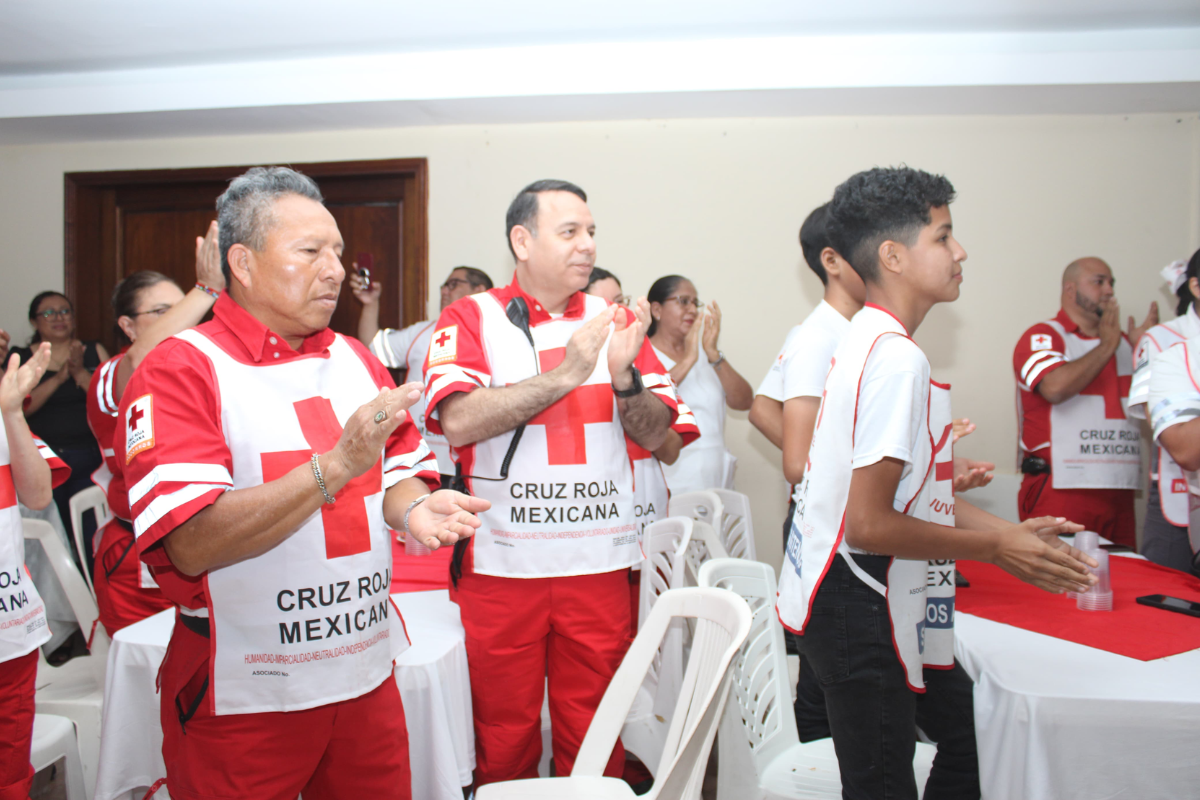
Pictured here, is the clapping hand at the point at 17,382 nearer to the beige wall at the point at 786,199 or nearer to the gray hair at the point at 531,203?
the gray hair at the point at 531,203

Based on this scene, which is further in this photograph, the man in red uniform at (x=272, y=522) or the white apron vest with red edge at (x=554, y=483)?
the white apron vest with red edge at (x=554, y=483)

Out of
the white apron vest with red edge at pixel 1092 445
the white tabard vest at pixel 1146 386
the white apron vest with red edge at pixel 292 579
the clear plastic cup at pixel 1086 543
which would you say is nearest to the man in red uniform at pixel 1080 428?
the white apron vest with red edge at pixel 1092 445

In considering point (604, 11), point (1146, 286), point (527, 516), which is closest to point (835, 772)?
point (527, 516)

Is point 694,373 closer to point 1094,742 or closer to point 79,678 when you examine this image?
point 1094,742

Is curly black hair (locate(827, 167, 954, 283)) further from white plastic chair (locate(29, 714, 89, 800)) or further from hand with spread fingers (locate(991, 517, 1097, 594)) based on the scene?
white plastic chair (locate(29, 714, 89, 800))

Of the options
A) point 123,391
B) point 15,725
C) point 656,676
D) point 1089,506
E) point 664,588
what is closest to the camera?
point 15,725

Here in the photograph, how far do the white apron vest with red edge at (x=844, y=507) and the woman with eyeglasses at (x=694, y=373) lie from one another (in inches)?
75.2

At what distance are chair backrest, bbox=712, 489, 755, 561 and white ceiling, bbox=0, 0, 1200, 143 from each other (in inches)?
79.7

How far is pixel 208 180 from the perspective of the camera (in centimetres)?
438

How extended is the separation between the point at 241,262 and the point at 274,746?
2.45 ft

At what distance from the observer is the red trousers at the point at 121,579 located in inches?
80.7

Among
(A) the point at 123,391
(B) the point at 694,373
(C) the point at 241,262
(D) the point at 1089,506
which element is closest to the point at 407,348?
(B) the point at 694,373

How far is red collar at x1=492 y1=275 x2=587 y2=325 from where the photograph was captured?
6.03 ft

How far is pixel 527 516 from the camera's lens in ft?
5.59
